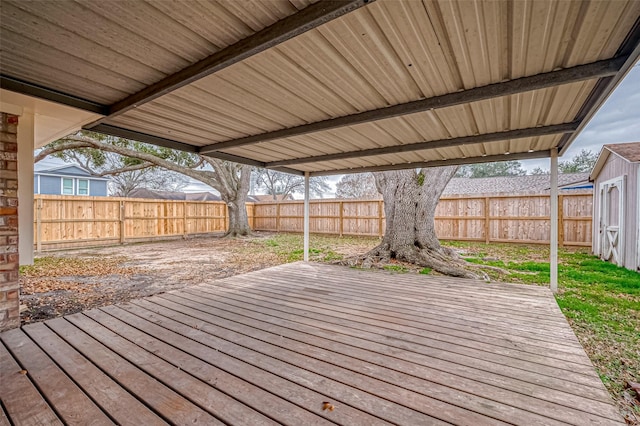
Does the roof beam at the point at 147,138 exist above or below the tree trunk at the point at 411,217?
above

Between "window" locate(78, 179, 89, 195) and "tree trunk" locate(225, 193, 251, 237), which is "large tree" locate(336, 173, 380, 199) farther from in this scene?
"window" locate(78, 179, 89, 195)

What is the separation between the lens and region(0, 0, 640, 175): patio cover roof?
4.57 feet

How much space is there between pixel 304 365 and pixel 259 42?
6.39ft

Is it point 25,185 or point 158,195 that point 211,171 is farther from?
point 158,195

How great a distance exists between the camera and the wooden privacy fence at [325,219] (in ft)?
25.1

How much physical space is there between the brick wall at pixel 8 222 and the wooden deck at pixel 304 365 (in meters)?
0.21

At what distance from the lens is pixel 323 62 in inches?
74.0

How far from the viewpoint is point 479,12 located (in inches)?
55.4

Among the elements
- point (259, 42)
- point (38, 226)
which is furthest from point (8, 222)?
point (38, 226)

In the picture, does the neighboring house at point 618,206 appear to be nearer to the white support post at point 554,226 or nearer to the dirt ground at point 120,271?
the white support post at point 554,226

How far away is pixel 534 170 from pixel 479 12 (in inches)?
1108

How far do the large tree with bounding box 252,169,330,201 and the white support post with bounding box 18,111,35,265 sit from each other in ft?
68.6

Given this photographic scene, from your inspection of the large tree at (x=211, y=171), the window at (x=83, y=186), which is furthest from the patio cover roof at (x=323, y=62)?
the window at (x=83, y=186)

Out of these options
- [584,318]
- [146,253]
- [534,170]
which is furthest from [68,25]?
[534,170]
